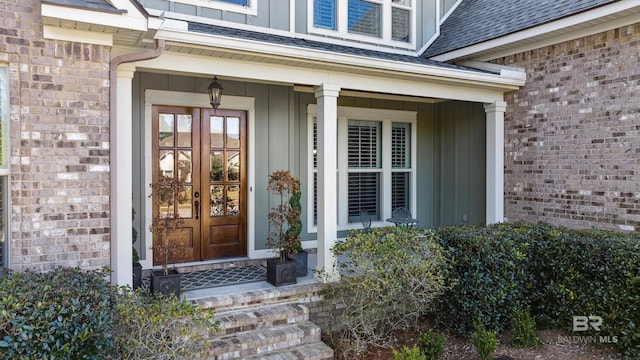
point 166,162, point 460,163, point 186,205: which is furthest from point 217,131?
point 460,163

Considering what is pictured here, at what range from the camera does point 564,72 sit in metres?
6.22

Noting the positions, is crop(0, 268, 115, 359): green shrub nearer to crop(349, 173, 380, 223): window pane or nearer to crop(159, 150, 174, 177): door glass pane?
crop(159, 150, 174, 177): door glass pane

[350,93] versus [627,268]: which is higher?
[350,93]

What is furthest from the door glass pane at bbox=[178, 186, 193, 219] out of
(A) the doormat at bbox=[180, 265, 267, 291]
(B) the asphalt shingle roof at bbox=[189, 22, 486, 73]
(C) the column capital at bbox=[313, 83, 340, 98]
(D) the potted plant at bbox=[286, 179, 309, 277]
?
(C) the column capital at bbox=[313, 83, 340, 98]

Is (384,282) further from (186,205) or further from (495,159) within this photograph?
(495,159)

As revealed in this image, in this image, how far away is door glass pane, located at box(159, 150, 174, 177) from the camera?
5.91m

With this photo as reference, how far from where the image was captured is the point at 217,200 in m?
6.29

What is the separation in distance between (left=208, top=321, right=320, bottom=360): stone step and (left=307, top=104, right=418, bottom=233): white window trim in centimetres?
250

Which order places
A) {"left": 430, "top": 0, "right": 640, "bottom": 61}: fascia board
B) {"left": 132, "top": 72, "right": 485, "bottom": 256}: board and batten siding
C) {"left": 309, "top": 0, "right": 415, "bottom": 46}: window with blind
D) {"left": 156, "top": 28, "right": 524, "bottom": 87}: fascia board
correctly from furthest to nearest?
{"left": 309, "top": 0, "right": 415, "bottom": 46}: window with blind < {"left": 132, "top": 72, "right": 485, "bottom": 256}: board and batten siding < {"left": 430, "top": 0, "right": 640, "bottom": 61}: fascia board < {"left": 156, "top": 28, "right": 524, "bottom": 87}: fascia board

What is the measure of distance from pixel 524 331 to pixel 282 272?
2688 mm

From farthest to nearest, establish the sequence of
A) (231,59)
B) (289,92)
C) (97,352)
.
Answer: (289,92), (231,59), (97,352)

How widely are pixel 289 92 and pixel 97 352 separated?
469 cm

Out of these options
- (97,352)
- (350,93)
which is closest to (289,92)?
(350,93)

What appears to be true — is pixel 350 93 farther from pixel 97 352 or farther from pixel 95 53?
pixel 97 352
